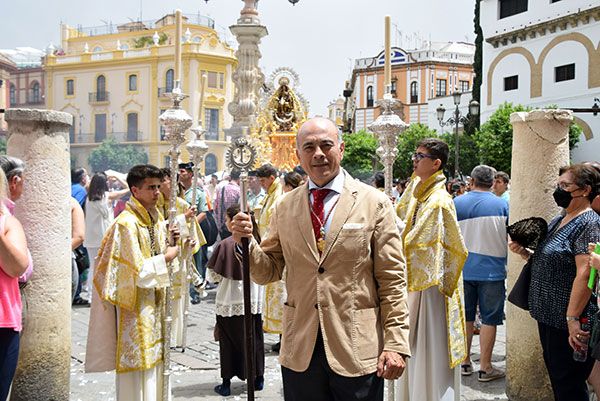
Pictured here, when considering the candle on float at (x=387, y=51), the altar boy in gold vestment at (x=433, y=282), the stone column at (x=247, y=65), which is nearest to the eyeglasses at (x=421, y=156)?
the altar boy in gold vestment at (x=433, y=282)

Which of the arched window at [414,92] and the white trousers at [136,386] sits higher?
the arched window at [414,92]

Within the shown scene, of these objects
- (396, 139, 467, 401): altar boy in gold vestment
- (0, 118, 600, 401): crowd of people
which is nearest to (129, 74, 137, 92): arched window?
(0, 118, 600, 401): crowd of people

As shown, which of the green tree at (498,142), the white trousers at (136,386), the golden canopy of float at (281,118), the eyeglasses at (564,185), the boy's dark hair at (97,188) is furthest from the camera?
the green tree at (498,142)

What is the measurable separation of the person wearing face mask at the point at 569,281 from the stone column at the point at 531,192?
107cm

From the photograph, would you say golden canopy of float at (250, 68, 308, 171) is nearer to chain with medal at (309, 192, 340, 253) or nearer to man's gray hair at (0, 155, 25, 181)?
man's gray hair at (0, 155, 25, 181)

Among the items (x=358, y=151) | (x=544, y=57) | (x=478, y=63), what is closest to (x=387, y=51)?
(x=544, y=57)

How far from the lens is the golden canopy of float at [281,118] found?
22656 mm

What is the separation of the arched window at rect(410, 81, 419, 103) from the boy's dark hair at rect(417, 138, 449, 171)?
6620cm

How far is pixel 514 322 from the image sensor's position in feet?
19.6

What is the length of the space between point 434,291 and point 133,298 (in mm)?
2215

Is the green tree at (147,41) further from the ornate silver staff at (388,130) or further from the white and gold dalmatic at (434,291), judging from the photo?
the white and gold dalmatic at (434,291)

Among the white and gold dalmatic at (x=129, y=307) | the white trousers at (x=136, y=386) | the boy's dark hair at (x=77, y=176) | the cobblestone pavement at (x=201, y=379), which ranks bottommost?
the cobblestone pavement at (x=201, y=379)

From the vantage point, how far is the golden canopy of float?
892 inches

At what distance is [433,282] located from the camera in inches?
194
